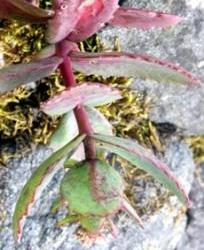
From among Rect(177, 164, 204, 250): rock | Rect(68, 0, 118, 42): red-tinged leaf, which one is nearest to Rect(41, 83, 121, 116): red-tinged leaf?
Rect(68, 0, 118, 42): red-tinged leaf

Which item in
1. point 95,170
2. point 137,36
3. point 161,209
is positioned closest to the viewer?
point 95,170

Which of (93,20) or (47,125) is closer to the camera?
(93,20)

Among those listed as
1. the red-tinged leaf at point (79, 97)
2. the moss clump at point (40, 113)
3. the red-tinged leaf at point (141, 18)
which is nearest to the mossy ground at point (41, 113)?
the moss clump at point (40, 113)

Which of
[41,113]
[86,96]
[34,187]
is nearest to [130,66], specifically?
[86,96]

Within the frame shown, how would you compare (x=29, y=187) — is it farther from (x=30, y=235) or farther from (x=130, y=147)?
(x=30, y=235)

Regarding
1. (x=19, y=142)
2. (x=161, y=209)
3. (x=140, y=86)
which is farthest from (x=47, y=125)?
(x=161, y=209)

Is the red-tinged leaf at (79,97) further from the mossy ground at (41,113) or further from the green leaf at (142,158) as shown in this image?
the mossy ground at (41,113)

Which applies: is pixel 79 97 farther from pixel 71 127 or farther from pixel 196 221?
pixel 196 221
